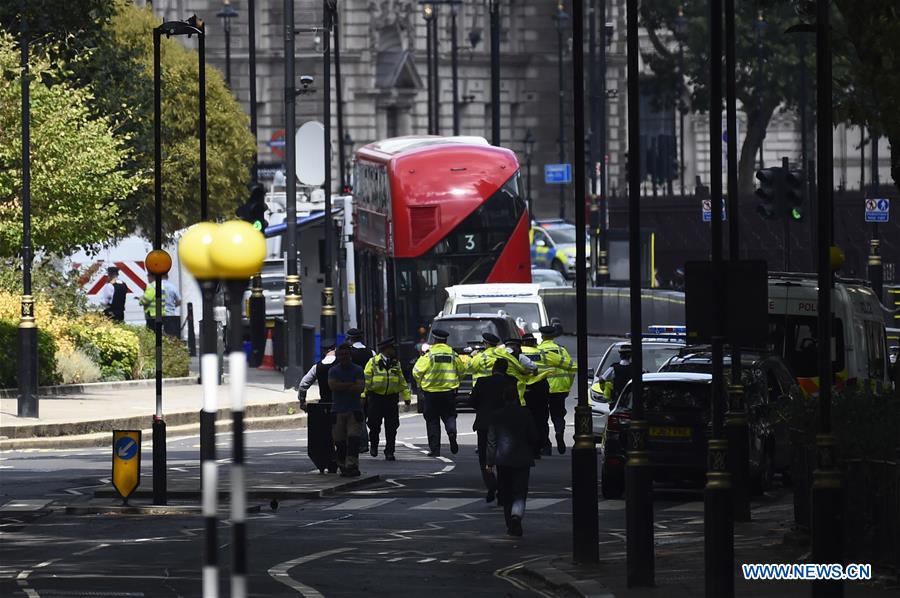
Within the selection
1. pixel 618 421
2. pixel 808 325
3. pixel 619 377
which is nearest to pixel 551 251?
pixel 808 325

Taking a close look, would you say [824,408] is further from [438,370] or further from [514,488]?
[438,370]

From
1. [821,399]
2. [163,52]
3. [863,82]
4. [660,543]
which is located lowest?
[660,543]

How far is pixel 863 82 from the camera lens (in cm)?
2034

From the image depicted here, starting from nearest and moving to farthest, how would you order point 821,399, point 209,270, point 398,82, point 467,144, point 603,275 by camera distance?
1. point 209,270
2. point 821,399
3. point 467,144
4. point 603,275
5. point 398,82

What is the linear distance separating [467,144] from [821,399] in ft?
111

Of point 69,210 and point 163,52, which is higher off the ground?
point 163,52

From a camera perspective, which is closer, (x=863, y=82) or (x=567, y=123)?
(x=863, y=82)

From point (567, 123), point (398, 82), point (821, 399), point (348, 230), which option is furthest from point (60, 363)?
point (567, 123)

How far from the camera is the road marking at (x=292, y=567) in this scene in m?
17.1

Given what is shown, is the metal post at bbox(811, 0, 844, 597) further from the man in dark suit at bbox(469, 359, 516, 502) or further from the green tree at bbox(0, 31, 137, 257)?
the green tree at bbox(0, 31, 137, 257)

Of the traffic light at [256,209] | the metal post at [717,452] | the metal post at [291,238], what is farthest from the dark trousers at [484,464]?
the metal post at [291,238]

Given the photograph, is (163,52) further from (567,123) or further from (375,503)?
(567,123)

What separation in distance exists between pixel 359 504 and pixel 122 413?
11398 millimetres

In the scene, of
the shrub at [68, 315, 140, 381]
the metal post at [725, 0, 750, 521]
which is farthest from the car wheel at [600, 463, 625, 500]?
the shrub at [68, 315, 140, 381]
